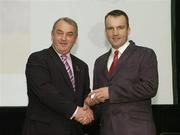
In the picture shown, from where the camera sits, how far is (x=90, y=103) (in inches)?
116

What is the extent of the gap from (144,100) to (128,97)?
0.48 feet

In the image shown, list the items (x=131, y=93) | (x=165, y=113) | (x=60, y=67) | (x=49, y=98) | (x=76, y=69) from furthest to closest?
(x=165, y=113), (x=76, y=69), (x=60, y=67), (x=49, y=98), (x=131, y=93)

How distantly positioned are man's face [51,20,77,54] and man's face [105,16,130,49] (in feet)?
0.97

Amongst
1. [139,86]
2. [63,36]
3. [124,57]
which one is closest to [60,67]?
[63,36]

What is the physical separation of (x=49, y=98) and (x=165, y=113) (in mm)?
1576

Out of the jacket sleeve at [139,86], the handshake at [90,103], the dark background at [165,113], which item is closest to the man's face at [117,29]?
the jacket sleeve at [139,86]

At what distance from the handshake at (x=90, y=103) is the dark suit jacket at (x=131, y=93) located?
0.05m

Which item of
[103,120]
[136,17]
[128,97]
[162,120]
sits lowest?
[162,120]

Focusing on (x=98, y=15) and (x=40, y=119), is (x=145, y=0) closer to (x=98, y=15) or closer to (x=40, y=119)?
(x=98, y=15)

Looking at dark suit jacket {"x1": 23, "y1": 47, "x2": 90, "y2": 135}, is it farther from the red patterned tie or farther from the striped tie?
the red patterned tie

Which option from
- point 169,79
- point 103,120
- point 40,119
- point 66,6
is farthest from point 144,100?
point 66,6

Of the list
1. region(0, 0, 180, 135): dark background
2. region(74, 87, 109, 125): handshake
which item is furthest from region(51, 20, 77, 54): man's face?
region(0, 0, 180, 135): dark background

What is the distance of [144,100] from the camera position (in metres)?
2.77

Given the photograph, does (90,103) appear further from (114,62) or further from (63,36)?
(63,36)
